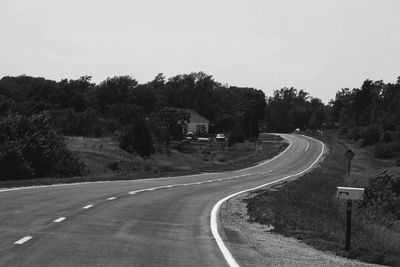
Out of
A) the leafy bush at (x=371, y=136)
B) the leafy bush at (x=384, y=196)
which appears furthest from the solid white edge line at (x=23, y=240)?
the leafy bush at (x=371, y=136)

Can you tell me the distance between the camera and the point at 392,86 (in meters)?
154

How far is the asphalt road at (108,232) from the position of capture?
32.1 ft

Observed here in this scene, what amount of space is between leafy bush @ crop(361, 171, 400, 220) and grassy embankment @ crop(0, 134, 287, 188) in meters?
14.2

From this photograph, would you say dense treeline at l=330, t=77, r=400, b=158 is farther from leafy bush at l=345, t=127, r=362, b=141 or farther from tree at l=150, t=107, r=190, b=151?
tree at l=150, t=107, r=190, b=151

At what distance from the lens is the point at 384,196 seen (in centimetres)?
3297

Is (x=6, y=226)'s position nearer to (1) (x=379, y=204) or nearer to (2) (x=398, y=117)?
(1) (x=379, y=204)

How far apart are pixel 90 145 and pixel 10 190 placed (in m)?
42.8

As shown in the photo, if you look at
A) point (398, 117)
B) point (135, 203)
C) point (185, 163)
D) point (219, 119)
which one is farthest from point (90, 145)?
point (219, 119)

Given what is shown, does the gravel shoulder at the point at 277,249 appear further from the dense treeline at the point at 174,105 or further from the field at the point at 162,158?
the dense treeline at the point at 174,105

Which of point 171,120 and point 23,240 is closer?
point 23,240

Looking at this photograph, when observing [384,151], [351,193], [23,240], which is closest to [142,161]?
[351,193]

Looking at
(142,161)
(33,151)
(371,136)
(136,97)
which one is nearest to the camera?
(33,151)

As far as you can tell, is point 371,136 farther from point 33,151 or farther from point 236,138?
point 33,151

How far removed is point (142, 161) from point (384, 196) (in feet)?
110
